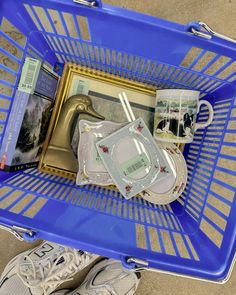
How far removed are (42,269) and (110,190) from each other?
281 mm

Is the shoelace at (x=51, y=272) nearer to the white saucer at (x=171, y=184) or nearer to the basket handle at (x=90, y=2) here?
the white saucer at (x=171, y=184)

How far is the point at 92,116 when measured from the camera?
743 mm

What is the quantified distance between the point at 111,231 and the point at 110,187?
0.54ft

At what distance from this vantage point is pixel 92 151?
2.35 ft

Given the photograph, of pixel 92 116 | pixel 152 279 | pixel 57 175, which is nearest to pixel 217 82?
pixel 92 116

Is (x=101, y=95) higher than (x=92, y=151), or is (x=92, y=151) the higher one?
(x=101, y=95)

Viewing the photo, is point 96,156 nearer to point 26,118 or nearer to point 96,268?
→ point 26,118

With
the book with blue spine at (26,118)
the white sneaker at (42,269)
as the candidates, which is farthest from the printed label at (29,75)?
the white sneaker at (42,269)

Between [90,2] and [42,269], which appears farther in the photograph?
[42,269]

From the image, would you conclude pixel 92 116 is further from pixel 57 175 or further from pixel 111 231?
pixel 111 231

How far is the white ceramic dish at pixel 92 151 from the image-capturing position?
707 mm

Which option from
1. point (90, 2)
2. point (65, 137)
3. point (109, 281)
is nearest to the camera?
point (90, 2)

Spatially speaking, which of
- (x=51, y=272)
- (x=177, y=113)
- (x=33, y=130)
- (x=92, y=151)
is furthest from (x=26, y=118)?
(x=51, y=272)

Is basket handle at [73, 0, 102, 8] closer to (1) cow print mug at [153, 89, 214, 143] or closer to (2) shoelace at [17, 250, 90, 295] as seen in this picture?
(1) cow print mug at [153, 89, 214, 143]
